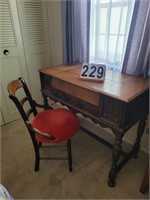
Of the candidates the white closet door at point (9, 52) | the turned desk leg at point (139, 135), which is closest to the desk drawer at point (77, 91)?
the turned desk leg at point (139, 135)

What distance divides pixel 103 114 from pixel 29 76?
147 centimetres

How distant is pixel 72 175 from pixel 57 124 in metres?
0.53

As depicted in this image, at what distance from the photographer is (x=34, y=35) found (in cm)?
211

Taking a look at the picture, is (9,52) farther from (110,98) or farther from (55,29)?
(110,98)

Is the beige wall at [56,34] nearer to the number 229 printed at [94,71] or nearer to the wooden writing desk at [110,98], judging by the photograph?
the wooden writing desk at [110,98]

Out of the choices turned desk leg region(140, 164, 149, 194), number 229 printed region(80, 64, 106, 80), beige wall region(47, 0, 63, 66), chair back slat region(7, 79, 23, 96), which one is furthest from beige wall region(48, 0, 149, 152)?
chair back slat region(7, 79, 23, 96)

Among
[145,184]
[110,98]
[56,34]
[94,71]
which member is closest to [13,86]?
[94,71]

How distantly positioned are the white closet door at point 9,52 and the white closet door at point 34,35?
80 mm

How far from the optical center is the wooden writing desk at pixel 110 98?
3.51ft

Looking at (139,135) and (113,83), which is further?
(139,135)

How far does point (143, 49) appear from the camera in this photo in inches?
48.9

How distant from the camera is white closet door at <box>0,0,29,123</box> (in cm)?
179

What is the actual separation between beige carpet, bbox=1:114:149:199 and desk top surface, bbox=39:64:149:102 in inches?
33.7

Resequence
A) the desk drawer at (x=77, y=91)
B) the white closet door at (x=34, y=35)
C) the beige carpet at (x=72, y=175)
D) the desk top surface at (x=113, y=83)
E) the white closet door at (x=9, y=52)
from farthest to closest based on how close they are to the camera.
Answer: the white closet door at (x=34, y=35) → the white closet door at (x=9, y=52) → the beige carpet at (x=72, y=175) → the desk drawer at (x=77, y=91) → the desk top surface at (x=113, y=83)
